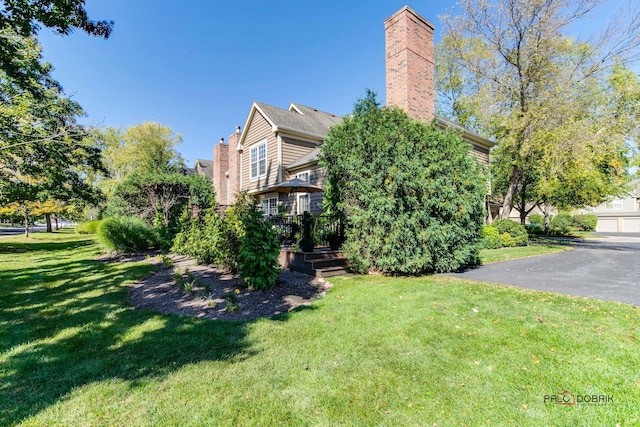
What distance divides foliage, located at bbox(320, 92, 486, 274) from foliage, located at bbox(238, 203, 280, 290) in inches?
90.4

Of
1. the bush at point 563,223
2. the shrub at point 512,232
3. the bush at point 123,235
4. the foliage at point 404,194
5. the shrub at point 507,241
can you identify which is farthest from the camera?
the bush at point 563,223

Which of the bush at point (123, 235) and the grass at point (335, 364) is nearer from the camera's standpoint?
Answer: the grass at point (335, 364)

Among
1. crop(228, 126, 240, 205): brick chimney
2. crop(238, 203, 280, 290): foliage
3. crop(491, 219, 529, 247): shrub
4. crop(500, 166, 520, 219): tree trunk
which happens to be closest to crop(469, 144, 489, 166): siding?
crop(500, 166, 520, 219): tree trunk

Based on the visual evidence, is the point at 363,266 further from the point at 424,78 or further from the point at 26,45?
the point at 26,45

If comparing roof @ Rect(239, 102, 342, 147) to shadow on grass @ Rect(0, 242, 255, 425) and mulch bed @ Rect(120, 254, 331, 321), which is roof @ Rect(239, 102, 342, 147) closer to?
mulch bed @ Rect(120, 254, 331, 321)

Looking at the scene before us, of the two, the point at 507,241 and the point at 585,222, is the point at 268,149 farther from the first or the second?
the point at 585,222

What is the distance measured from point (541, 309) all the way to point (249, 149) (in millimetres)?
17391

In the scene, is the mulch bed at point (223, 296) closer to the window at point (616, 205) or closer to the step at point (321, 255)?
the step at point (321, 255)

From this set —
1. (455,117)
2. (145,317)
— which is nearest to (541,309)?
(145,317)

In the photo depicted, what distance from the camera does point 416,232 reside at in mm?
6883

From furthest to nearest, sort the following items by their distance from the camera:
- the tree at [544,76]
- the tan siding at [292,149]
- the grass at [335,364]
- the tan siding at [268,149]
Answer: the tan siding at [268,149] → the tan siding at [292,149] → the tree at [544,76] → the grass at [335,364]

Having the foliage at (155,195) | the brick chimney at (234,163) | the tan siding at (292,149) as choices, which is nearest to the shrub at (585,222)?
the tan siding at (292,149)

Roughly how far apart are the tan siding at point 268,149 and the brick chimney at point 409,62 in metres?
8.15

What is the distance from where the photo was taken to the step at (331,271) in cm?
740
